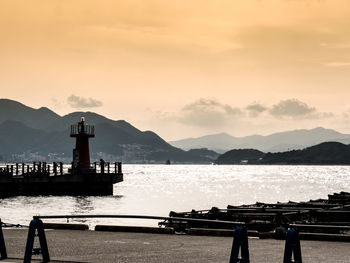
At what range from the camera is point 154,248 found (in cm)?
1847

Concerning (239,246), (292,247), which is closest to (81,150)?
(239,246)

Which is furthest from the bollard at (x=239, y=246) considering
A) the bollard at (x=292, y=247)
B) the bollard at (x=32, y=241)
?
the bollard at (x=32, y=241)

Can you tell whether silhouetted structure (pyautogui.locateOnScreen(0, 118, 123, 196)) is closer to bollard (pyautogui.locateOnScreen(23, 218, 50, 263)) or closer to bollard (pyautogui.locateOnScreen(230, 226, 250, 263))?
bollard (pyautogui.locateOnScreen(23, 218, 50, 263))

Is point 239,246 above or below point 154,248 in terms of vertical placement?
above

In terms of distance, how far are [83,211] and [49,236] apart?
5402 centimetres

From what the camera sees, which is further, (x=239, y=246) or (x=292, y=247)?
(x=239, y=246)

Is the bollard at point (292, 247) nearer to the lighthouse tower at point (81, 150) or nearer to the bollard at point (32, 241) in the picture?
the bollard at point (32, 241)

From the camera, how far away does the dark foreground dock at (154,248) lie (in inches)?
646

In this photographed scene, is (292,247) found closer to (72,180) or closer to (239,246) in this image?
(239,246)

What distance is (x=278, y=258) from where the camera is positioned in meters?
16.5

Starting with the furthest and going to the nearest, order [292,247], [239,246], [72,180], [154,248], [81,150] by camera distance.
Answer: [81,150] < [72,180] < [154,248] < [239,246] < [292,247]

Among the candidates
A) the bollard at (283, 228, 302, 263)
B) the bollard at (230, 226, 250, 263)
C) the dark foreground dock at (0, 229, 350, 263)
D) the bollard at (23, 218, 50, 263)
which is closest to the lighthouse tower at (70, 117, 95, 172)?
the dark foreground dock at (0, 229, 350, 263)

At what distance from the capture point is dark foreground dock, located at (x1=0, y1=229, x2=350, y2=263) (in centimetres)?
1641

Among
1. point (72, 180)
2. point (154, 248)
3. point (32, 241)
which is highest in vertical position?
point (72, 180)
